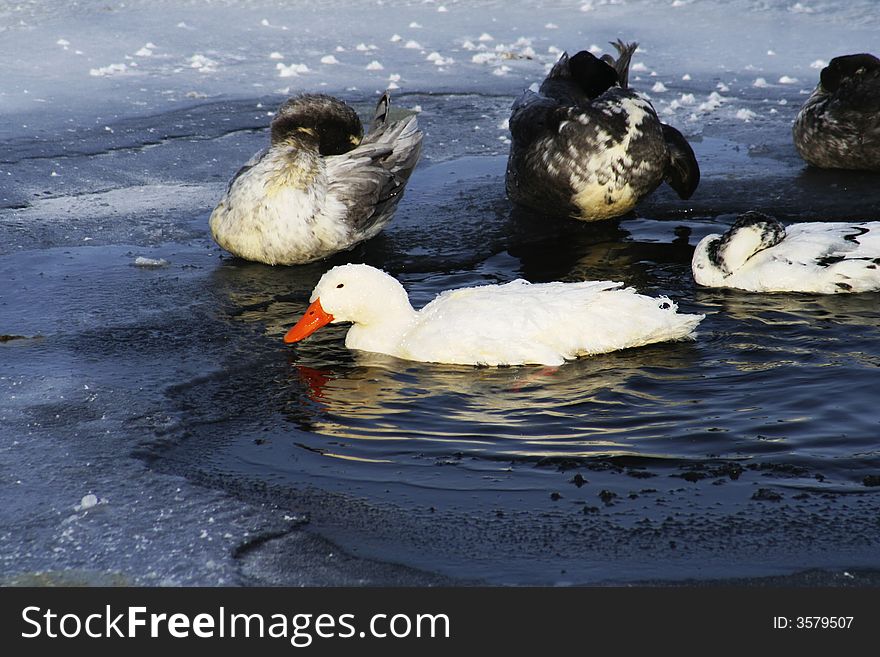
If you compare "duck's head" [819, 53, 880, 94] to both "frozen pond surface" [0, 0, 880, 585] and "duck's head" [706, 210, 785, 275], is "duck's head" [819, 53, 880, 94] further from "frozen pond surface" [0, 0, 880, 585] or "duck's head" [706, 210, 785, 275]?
"duck's head" [706, 210, 785, 275]

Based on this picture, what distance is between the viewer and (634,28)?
1443cm

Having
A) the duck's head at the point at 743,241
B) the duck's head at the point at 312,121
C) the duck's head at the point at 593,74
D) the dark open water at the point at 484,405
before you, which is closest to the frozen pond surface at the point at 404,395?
the dark open water at the point at 484,405

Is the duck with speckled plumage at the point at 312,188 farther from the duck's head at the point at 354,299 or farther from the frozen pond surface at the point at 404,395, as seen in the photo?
the duck's head at the point at 354,299

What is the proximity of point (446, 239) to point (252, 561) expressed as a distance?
4511 millimetres

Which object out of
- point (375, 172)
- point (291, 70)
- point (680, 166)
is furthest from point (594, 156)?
point (291, 70)

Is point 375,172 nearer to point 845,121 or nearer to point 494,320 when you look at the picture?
point 494,320

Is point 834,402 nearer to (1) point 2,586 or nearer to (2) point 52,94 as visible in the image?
(1) point 2,586

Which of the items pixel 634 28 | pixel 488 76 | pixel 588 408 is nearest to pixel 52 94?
pixel 488 76

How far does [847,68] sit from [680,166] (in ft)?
7.62

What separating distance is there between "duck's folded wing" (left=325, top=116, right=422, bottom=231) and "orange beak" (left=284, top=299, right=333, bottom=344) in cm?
180

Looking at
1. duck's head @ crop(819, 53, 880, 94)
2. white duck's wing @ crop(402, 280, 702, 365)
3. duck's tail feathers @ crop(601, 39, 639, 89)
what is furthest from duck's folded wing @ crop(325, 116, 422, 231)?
duck's head @ crop(819, 53, 880, 94)

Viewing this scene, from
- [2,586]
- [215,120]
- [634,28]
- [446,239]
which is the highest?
[634,28]

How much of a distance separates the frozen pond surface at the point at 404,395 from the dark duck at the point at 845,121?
0.66 ft

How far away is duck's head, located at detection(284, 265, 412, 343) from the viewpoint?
6188mm
